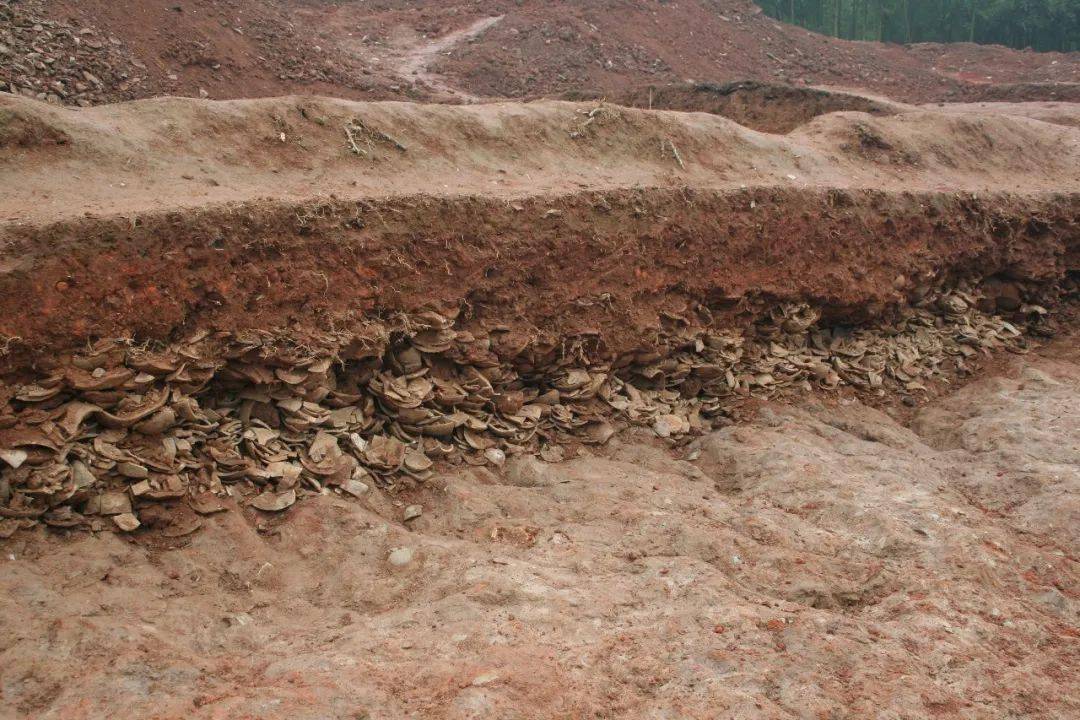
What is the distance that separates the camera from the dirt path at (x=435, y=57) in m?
19.5

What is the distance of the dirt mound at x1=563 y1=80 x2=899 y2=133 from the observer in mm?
14609

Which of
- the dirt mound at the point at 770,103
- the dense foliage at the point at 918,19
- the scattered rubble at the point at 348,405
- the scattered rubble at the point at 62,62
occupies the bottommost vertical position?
the scattered rubble at the point at 348,405

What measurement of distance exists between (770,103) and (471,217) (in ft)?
33.1

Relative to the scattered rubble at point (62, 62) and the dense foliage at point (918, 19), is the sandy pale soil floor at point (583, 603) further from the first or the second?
the dense foliage at point (918, 19)

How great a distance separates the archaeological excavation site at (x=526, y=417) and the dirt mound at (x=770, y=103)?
4.28m

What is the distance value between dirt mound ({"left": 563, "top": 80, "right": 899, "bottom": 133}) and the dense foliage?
55.8 ft

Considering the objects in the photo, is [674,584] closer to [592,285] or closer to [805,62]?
[592,285]

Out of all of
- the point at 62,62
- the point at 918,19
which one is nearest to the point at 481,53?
the point at 62,62

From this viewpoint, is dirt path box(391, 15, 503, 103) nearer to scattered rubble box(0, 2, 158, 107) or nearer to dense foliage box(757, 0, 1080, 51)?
scattered rubble box(0, 2, 158, 107)

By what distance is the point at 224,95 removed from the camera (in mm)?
14219

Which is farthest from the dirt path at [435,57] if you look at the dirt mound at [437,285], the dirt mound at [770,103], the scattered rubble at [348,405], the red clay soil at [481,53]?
the scattered rubble at [348,405]

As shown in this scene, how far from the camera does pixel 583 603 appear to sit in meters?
4.59

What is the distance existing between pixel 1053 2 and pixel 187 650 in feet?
106

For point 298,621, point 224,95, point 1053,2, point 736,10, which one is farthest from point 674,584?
point 1053,2
